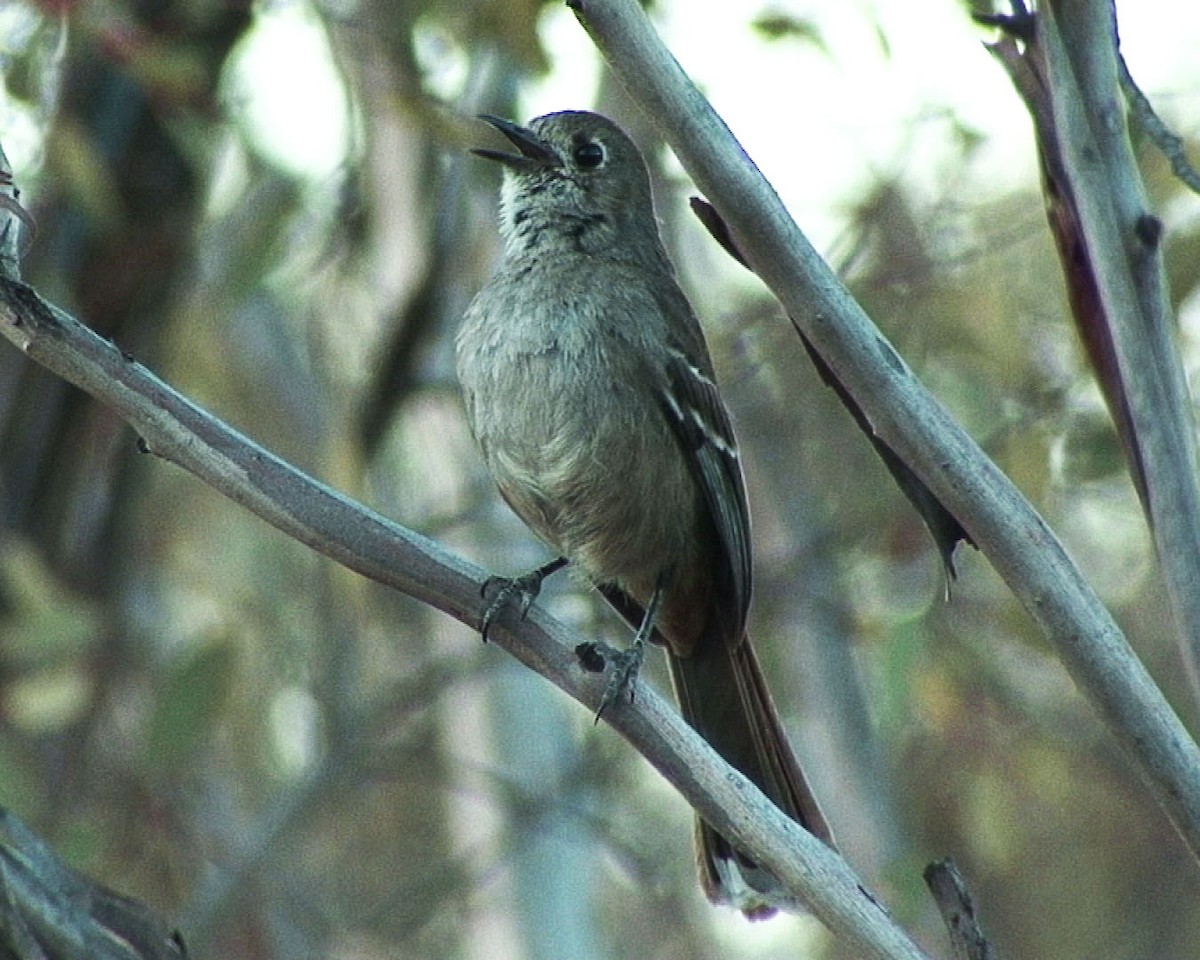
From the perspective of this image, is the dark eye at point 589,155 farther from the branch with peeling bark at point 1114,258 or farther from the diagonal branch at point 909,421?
the diagonal branch at point 909,421

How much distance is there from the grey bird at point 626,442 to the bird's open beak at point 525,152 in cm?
1

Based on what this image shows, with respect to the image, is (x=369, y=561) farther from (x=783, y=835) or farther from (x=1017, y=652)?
(x=1017, y=652)

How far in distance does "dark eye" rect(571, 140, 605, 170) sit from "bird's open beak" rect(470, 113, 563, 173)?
59 mm

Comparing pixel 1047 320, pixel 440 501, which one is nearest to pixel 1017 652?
pixel 1047 320

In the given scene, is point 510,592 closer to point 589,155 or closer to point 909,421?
point 909,421

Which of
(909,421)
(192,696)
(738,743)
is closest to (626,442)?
(738,743)

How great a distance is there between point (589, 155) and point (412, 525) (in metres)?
1.63

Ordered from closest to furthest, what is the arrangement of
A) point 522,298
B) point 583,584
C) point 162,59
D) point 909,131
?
point 522,298 → point 583,584 → point 162,59 → point 909,131

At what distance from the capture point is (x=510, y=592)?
3346 mm

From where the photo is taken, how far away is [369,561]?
2.67m

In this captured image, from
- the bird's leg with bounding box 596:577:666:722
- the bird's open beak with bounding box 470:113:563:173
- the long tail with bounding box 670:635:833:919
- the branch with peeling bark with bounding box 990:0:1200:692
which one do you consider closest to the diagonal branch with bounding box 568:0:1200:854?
the branch with peeling bark with bounding box 990:0:1200:692

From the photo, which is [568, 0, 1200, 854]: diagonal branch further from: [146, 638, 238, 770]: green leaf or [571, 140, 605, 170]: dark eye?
[146, 638, 238, 770]: green leaf

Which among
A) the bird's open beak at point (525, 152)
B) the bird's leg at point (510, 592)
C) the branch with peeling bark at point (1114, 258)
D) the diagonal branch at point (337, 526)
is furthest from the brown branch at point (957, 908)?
the bird's open beak at point (525, 152)

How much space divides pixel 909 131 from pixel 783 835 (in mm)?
3782
